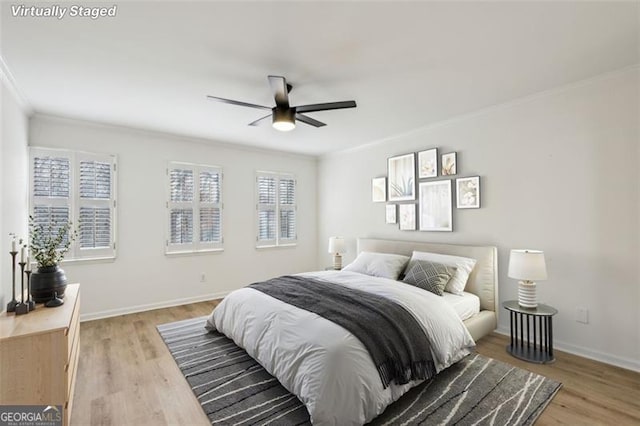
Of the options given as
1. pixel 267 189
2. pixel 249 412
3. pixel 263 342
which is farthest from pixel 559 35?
pixel 267 189

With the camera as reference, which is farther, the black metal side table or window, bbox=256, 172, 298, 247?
window, bbox=256, 172, 298, 247

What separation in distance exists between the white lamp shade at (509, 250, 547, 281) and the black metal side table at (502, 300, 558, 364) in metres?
0.33

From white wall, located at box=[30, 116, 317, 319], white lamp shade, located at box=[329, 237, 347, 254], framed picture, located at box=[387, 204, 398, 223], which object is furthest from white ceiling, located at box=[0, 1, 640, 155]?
white lamp shade, located at box=[329, 237, 347, 254]

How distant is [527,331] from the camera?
2.95 m

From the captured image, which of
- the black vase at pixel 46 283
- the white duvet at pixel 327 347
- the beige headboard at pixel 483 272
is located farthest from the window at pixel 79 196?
the beige headboard at pixel 483 272

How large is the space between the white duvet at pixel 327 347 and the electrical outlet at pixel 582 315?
1.20 m

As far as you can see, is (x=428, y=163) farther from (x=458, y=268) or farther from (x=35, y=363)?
(x=35, y=363)

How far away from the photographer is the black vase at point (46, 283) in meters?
2.32

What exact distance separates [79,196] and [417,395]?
175 inches

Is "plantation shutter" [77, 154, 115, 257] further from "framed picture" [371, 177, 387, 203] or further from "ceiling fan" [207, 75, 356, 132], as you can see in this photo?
"framed picture" [371, 177, 387, 203]

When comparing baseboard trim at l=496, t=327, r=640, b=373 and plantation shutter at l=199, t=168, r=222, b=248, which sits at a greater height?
plantation shutter at l=199, t=168, r=222, b=248

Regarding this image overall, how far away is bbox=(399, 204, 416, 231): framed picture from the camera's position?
4.34m

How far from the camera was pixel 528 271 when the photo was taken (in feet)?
9.06

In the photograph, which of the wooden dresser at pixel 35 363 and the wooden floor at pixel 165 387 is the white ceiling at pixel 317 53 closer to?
the wooden dresser at pixel 35 363
